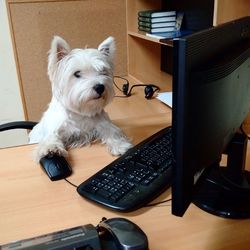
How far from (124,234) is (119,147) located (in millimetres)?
491

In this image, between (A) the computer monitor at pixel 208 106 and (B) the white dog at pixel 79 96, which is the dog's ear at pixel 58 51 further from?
(A) the computer monitor at pixel 208 106

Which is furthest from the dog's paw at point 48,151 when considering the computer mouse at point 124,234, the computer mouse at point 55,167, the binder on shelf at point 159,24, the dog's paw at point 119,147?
the binder on shelf at point 159,24

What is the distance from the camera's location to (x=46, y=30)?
6.86ft

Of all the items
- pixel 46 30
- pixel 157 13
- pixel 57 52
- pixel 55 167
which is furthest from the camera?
pixel 46 30

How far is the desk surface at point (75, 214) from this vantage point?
2.14 feet

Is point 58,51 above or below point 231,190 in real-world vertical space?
above

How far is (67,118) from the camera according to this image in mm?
1204

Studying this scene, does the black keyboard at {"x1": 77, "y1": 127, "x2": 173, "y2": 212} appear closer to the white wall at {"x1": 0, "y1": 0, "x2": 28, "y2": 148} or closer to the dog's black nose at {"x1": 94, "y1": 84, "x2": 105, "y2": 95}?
the dog's black nose at {"x1": 94, "y1": 84, "x2": 105, "y2": 95}

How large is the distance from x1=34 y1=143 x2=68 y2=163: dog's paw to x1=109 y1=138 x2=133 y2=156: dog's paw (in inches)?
5.9

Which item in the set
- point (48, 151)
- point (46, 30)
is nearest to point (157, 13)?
point (46, 30)

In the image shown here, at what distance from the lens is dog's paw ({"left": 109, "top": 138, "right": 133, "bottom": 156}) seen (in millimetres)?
1038

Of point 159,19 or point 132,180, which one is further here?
point 159,19

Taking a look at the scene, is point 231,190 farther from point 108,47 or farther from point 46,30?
point 46,30

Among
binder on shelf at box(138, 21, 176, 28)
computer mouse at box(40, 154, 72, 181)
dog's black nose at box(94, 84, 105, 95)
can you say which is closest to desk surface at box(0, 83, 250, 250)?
computer mouse at box(40, 154, 72, 181)
